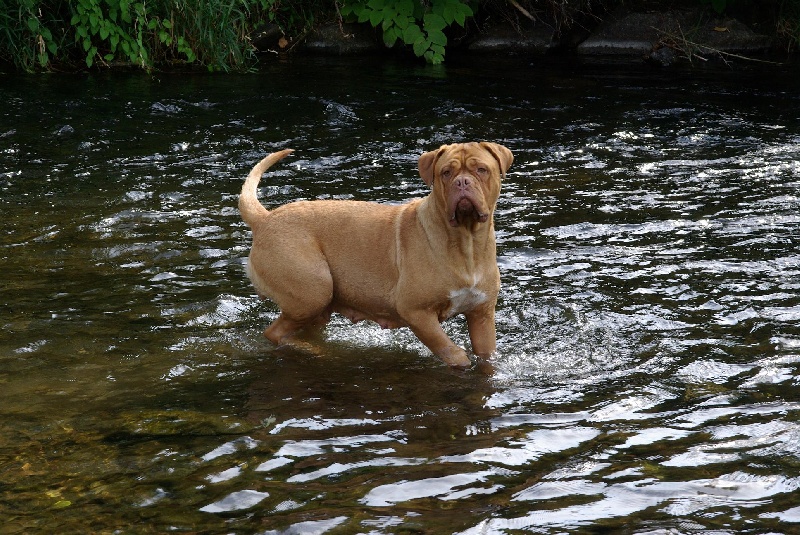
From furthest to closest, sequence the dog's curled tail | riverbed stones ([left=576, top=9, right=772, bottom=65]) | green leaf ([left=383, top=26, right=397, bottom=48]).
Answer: riverbed stones ([left=576, top=9, right=772, bottom=65]) < green leaf ([left=383, top=26, right=397, bottom=48]) < the dog's curled tail

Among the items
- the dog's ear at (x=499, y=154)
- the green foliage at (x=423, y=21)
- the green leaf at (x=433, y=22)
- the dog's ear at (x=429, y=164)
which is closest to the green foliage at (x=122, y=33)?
the green foliage at (x=423, y=21)

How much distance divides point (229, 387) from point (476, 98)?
817 centimetres

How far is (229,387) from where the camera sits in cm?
526

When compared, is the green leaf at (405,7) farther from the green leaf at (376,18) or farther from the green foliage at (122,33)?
A: the green foliage at (122,33)

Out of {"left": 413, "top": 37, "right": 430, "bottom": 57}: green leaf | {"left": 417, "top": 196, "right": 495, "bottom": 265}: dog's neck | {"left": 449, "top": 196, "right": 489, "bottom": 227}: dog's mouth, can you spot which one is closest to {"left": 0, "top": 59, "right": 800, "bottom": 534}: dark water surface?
{"left": 417, "top": 196, "right": 495, "bottom": 265}: dog's neck

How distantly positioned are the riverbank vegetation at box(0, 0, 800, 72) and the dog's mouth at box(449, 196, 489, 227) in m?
9.19

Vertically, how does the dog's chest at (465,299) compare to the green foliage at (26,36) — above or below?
below

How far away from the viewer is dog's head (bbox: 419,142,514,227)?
5.18 meters

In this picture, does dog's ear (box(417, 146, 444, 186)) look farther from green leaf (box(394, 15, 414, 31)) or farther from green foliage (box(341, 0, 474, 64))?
green leaf (box(394, 15, 414, 31))

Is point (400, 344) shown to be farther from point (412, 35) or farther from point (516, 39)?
point (516, 39)

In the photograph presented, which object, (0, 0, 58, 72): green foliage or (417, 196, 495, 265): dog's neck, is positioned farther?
(0, 0, 58, 72): green foliage

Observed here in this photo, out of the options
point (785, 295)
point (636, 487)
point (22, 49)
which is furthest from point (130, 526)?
point (22, 49)

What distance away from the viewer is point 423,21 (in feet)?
49.6

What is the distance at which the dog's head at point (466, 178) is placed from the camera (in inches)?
204
